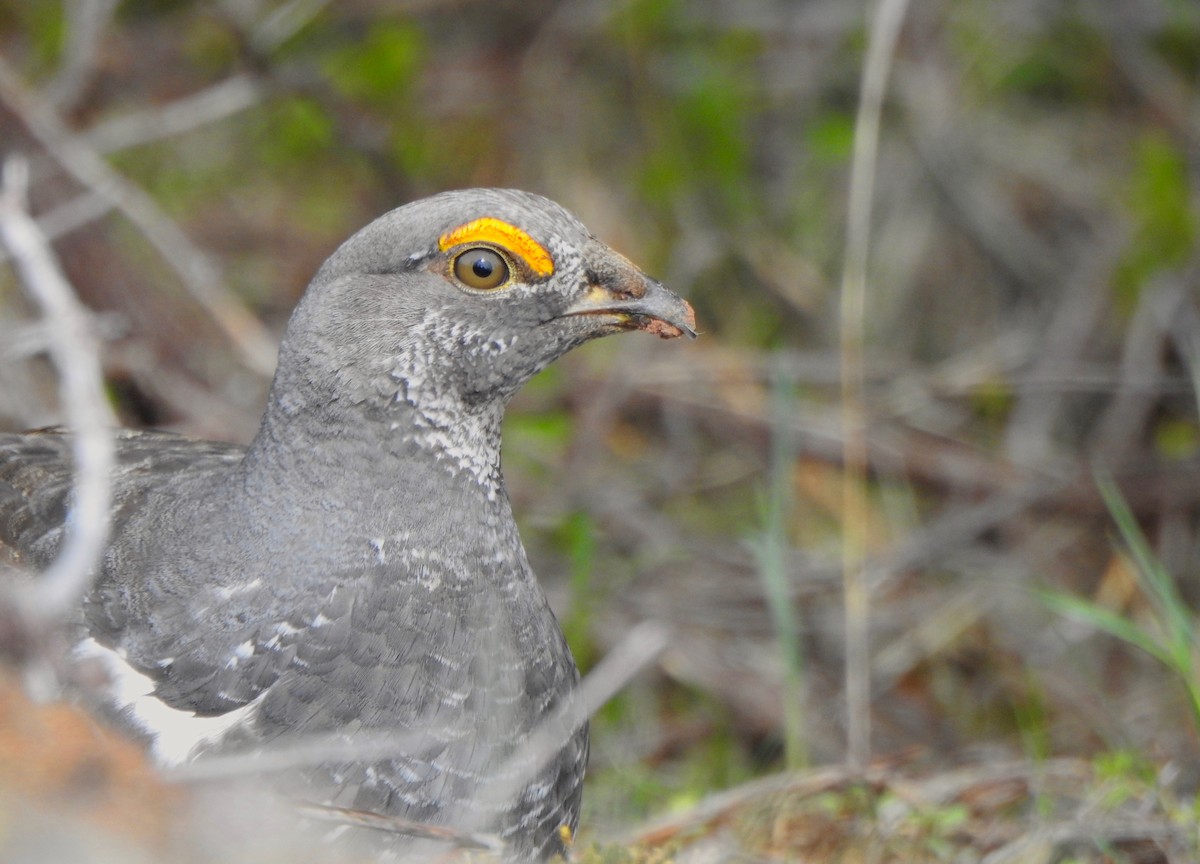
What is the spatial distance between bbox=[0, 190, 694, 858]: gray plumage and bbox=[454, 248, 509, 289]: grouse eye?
0.05 feet

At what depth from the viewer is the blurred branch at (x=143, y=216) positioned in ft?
15.1

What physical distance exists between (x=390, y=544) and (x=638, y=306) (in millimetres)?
756

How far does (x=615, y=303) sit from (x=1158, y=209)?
3.91 m

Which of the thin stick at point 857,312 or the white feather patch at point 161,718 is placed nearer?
the white feather patch at point 161,718

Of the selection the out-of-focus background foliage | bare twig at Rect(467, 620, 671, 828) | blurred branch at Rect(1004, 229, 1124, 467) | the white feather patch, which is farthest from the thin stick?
the white feather patch

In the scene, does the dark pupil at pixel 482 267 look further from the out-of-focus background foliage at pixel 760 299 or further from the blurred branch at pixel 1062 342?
the blurred branch at pixel 1062 342


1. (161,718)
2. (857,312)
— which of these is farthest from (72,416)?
(857,312)

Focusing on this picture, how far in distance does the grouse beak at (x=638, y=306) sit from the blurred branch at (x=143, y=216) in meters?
2.19

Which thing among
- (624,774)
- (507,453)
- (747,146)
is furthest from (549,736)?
(747,146)

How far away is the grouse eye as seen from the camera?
2912mm

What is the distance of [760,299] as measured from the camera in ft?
23.0

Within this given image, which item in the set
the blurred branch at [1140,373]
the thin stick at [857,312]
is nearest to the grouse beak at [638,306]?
the thin stick at [857,312]

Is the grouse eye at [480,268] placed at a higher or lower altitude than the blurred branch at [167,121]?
lower

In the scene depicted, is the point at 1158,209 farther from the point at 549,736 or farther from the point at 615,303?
the point at 549,736
